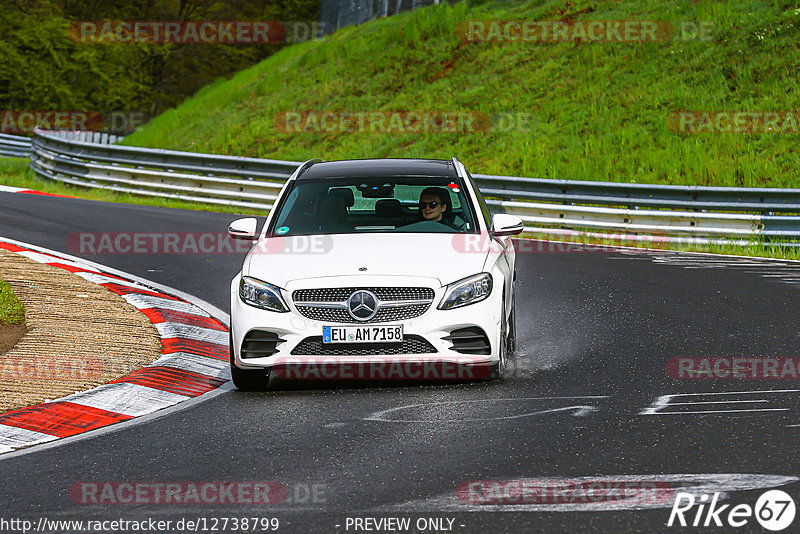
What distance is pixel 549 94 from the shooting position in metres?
29.8

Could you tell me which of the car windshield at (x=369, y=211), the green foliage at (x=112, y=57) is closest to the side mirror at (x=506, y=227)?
the car windshield at (x=369, y=211)

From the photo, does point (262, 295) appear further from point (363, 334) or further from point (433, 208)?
point (433, 208)

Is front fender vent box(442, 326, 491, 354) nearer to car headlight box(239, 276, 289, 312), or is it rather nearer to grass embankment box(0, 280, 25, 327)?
car headlight box(239, 276, 289, 312)

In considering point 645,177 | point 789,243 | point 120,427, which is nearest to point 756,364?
point 120,427

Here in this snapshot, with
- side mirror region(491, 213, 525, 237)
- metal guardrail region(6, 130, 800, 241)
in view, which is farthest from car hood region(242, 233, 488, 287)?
metal guardrail region(6, 130, 800, 241)

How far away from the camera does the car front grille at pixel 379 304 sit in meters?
7.60

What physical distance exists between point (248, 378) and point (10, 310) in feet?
9.23

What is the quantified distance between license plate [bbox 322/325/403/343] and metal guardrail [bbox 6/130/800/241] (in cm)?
1020

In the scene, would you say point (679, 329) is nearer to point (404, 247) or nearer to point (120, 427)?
point (404, 247)

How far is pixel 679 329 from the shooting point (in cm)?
1003

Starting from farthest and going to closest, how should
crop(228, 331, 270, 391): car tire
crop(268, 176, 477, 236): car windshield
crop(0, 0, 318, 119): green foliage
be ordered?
crop(0, 0, 318, 119): green foliage, crop(268, 176, 477, 236): car windshield, crop(228, 331, 270, 391): car tire

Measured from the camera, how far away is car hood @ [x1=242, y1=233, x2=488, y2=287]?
771 centimetres

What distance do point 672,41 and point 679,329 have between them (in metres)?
21.4

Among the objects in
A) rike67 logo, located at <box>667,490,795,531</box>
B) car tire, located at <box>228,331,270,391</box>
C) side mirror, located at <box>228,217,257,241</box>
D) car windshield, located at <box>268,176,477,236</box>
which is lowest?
rike67 logo, located at <box>667,490,795,531</box>
